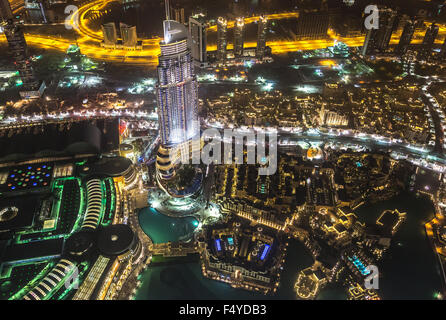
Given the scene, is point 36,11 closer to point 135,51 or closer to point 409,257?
point 135,51

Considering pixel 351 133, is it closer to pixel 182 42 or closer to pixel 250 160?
pixel 250 160

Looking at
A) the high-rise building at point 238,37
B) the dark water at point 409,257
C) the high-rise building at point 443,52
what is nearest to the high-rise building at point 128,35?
the high-rise building at point 238,37

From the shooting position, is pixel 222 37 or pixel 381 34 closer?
pixel 222 37

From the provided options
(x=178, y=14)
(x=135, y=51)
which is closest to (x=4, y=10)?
(x=135, y=51)

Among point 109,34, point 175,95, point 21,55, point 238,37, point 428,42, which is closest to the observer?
point 175,95

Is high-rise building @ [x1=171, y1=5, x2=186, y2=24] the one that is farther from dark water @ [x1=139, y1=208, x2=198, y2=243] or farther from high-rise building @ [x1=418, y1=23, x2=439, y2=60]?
high-rise building @ [x1=418, y1=23, x2=439, y2=60]

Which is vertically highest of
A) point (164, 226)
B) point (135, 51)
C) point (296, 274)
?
point (135, 51)

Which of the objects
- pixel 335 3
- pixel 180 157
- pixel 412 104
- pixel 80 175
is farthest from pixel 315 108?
pixel 335 3
